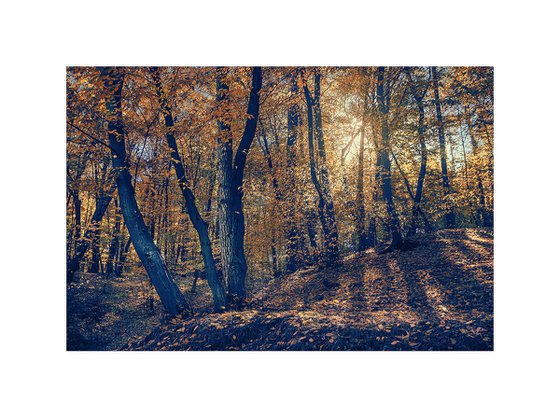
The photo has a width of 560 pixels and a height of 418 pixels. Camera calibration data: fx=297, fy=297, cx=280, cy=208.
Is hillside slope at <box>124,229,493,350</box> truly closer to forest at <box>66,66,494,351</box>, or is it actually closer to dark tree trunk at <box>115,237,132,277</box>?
forest at <box>66,66,494,351</box>

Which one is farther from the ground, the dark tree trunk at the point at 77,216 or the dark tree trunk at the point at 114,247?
the dark tree trunk at the point at 77,216

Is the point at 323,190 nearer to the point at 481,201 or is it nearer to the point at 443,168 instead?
the point at 443,168

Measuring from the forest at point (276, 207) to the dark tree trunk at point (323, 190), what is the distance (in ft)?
0.11

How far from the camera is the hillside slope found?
3.55 meters

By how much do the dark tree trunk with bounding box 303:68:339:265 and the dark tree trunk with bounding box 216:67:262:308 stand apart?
1977mm

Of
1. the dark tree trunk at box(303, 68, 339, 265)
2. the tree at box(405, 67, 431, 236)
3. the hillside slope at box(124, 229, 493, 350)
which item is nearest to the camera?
the hillside slope at box(124, 229, 493, 350)

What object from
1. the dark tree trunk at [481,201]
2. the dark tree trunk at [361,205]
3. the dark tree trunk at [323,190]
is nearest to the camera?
the dark tree trunk at [481,201]

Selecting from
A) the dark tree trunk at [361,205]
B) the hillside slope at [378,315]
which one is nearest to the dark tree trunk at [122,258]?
the hillside slope at [378,315]

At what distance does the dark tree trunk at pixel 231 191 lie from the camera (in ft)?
15.5

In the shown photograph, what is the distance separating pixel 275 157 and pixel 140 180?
2854mm

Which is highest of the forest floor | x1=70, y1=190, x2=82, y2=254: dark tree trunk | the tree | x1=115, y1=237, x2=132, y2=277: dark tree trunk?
the tree

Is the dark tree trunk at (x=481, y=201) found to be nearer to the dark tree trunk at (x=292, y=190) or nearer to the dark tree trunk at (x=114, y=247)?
the dark tree trunk at (x=292, y=190)

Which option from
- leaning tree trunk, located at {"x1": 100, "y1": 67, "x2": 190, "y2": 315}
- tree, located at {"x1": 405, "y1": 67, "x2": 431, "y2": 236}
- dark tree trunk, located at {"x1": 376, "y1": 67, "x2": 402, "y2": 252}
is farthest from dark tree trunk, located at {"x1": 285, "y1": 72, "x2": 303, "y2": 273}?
leaning tree trunk, located at {"x1": 100, "y1": 67, "x2": 190, "y2": 315}

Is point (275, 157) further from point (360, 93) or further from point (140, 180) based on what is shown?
point (140, 180)
